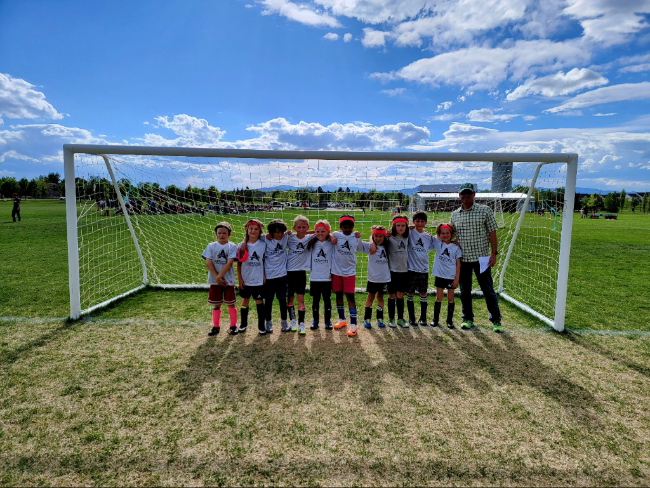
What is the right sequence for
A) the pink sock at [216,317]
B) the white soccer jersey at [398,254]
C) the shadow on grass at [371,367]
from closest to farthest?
the shadow on grass at [371,367] → the pink sock at [216,317] → the white soccer jersey at [398,254]

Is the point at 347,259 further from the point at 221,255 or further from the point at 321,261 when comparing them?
the point at 221,255

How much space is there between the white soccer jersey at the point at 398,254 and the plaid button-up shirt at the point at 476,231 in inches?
29.6

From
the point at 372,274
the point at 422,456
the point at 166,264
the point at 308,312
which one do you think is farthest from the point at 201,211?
the point at 422,456

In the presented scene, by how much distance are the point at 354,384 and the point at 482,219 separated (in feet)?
8.77

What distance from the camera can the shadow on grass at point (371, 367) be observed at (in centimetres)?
322

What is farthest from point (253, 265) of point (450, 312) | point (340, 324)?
point (450, 312)

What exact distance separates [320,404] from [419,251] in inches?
97.5

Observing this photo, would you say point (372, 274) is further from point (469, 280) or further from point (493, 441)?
point (493, 441)

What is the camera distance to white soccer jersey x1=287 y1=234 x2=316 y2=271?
4.54m

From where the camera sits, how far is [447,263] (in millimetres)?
4695

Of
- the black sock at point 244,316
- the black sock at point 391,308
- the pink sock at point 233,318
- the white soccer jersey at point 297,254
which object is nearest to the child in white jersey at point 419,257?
the black sock at point 391,308

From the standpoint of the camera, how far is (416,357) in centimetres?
388

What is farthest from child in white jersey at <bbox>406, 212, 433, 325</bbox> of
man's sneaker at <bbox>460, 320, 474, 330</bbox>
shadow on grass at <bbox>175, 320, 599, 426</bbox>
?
shadow on grass at <bbox>175, 320, 599, 426</bbox>

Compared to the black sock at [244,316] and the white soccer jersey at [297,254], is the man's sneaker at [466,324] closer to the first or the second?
the white soccer jersey at [297,254]
